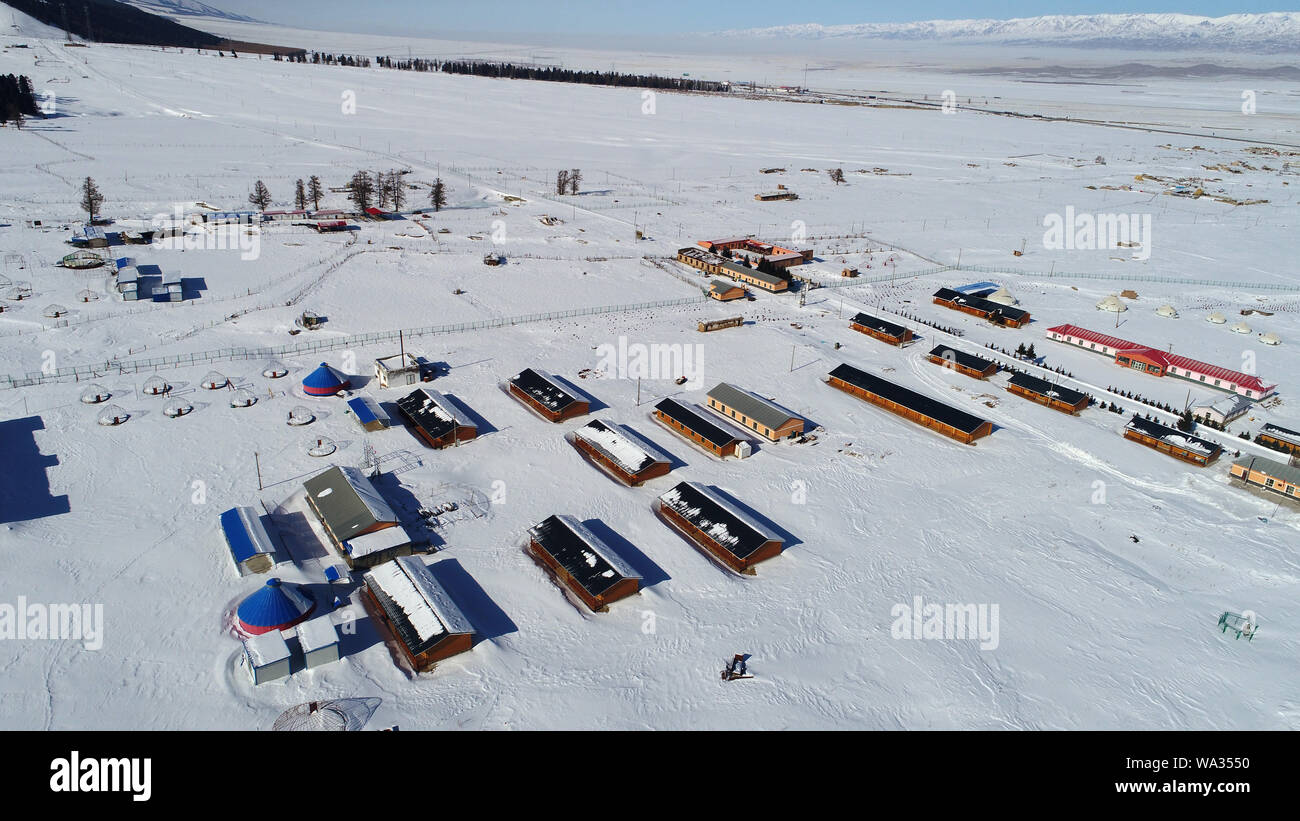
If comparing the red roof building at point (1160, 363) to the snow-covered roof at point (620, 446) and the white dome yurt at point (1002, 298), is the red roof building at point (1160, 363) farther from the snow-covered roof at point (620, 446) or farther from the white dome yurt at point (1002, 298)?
the snow-covered roof at point (620, 446)

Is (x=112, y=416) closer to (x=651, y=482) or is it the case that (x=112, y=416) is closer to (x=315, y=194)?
(x=651, y=482)

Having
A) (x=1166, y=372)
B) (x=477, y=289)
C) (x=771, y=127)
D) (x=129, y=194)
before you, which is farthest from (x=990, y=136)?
(x=129, y=194)

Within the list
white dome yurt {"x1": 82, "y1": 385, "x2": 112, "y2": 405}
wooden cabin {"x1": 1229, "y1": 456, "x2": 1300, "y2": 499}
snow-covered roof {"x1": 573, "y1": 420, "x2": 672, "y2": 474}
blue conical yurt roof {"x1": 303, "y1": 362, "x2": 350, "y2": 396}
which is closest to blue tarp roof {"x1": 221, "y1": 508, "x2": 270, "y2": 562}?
blue conical yurt roof {"x1": 303, "y1": 362, "x2": 350, "y2": 396}

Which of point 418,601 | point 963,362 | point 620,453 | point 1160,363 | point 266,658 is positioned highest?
point 963,362

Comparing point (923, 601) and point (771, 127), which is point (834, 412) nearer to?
point (923, 601)

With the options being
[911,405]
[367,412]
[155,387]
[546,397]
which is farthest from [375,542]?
[911,405]

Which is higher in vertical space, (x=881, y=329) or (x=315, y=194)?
(x=315, y=194)

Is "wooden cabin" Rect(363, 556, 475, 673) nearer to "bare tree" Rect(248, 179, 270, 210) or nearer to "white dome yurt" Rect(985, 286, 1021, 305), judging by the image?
"white dome yurt" Rect(985, 286, 1021, 305)
